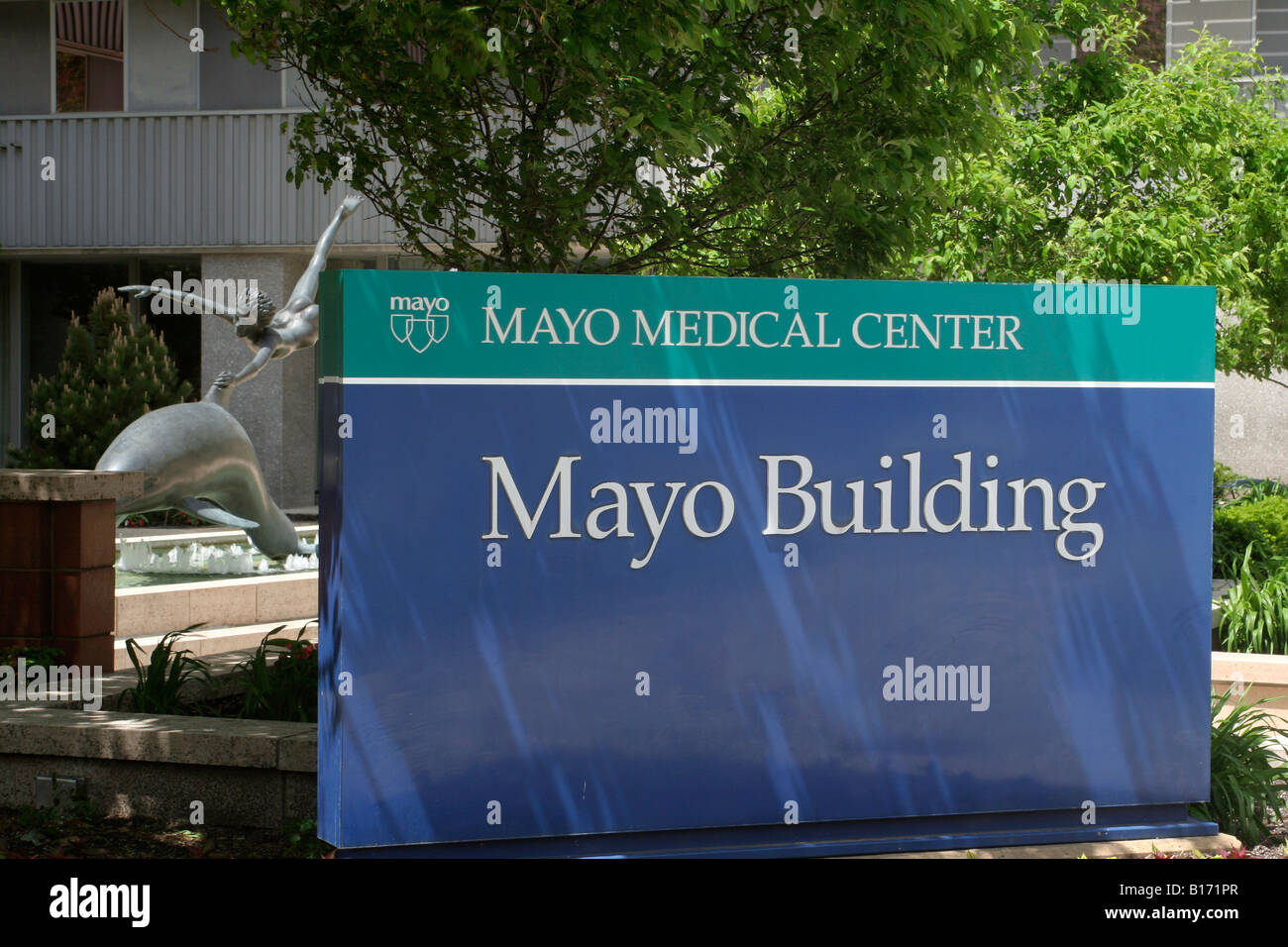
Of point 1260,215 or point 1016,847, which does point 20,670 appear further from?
point 1260,215

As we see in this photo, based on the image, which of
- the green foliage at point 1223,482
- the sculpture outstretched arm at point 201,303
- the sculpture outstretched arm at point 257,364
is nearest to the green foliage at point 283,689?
the sculpture outstretched arm at point 201,303

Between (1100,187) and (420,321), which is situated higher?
(1100,187)

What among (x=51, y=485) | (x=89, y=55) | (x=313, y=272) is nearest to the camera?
(x=51, y=485)

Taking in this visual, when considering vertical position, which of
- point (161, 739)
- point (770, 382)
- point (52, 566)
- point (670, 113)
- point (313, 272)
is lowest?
point (161, 739)

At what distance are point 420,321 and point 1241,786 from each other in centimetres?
396

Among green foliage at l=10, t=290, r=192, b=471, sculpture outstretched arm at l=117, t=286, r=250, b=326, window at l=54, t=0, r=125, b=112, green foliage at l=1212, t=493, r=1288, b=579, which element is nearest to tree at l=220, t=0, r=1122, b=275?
sculpture outstretched arm at l=117, t=286, r=250, b=326

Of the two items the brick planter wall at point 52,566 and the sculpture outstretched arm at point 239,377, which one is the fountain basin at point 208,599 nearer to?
the sculpture outstretched arm at point 239,377

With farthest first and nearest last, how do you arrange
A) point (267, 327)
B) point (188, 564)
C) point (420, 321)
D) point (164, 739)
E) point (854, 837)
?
point (188, 564) < point (267, 327) < point (164, 739) < point (854, 837) < point (420, 321)

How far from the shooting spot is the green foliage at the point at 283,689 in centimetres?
654
